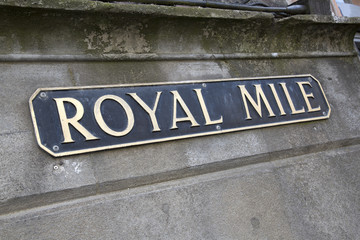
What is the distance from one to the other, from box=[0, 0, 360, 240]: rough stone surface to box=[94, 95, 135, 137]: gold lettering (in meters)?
0.11

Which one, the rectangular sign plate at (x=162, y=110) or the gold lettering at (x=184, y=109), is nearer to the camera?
the rectangular sign plate at (x=162, y=110)

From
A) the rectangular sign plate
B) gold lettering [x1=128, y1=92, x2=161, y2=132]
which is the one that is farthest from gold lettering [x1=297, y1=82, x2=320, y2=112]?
gold lettering [x1=128, y1=92, x2=161, y2=132]

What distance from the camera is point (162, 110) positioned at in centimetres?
248

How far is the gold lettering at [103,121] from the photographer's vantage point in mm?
2246

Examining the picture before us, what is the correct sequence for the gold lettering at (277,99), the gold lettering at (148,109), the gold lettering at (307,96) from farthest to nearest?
the gold lettering at (307,96), the gold lettering at (277,99), the gold lettering at (148,109)

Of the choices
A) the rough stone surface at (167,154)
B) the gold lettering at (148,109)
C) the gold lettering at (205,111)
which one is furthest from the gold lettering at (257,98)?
the gold lettering at (148,109)

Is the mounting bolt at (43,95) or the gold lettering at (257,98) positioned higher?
the mounting bolt at (43,95)

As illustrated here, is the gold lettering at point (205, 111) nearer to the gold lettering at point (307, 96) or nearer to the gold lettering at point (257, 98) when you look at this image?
the gold lettering at point (257, 98)

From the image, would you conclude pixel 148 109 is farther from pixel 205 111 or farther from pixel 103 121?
pixel 205 111

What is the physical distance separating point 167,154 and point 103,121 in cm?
46

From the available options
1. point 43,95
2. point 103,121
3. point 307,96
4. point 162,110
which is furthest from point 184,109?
point 307,96

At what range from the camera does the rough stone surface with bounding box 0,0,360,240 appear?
204 cm

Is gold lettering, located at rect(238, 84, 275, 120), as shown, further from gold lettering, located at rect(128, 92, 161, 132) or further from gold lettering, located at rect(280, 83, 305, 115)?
gold lettering, located at rect(128, 92, 161, 132)

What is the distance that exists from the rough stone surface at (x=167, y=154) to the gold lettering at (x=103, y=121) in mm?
113
